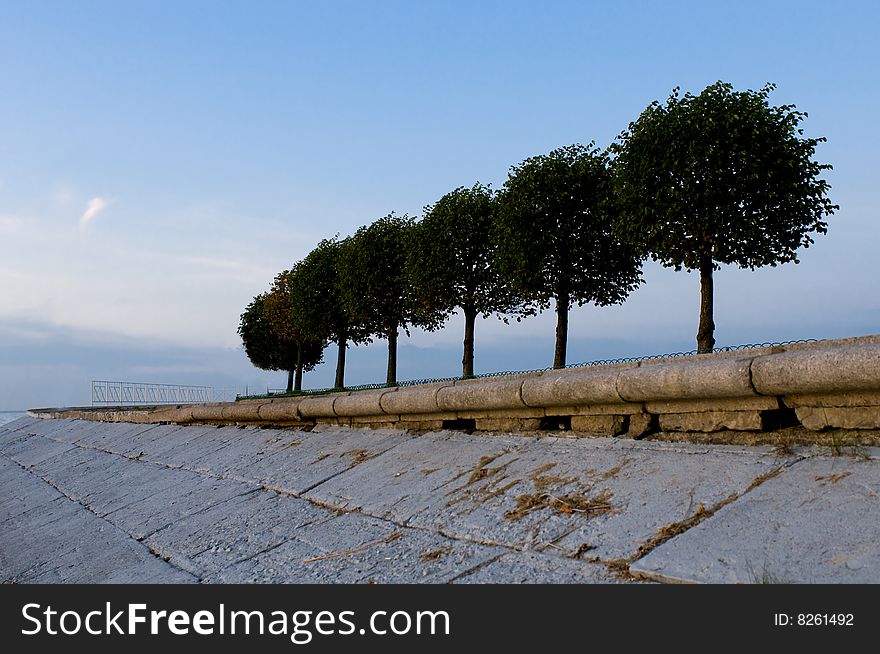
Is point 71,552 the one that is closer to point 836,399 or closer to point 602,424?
point 602,424

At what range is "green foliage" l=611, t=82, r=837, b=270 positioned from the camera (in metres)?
21.0

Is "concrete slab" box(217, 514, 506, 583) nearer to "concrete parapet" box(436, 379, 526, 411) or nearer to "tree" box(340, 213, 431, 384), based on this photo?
"concrete parapet" box(436, 379, 526, 411)

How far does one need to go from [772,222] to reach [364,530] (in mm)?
20338

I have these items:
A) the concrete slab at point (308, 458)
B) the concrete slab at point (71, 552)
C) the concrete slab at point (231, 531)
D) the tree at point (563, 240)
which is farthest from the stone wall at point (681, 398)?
the tree at point (563, 240)

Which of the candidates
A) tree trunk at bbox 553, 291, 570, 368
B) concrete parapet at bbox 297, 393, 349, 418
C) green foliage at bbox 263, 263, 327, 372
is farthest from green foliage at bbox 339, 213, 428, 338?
concrete parapet at bbox 297, 393, 349, 418

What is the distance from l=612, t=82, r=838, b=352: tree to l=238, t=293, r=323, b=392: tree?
3567 centimetres

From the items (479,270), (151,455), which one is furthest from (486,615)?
(479,270)

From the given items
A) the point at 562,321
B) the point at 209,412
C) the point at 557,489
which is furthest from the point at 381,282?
the point at 557,489

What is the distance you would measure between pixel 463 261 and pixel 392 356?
7272mm

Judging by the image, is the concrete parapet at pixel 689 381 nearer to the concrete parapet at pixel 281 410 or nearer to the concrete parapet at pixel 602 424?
the concrete parapet at pixel 602 424

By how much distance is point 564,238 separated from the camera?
83.4ft

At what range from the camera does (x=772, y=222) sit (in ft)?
69.6

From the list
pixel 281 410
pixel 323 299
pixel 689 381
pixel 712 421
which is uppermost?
pixel 323 299

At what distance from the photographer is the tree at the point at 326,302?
127 feet
